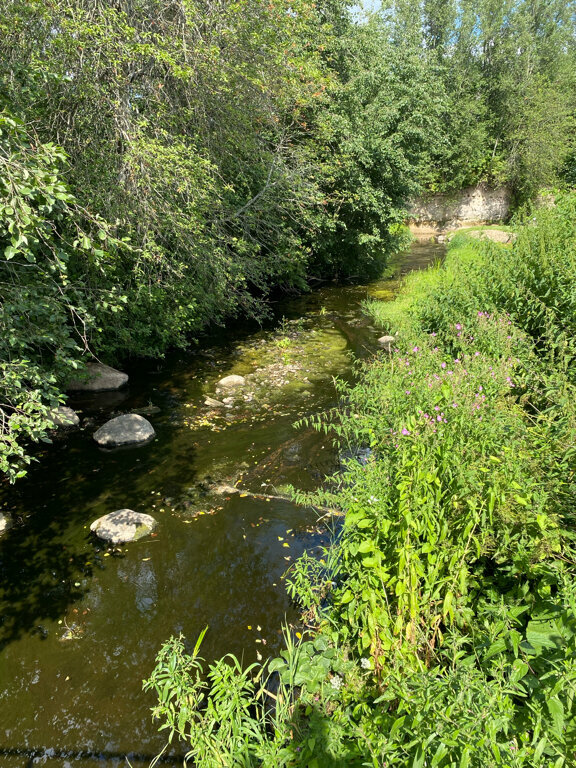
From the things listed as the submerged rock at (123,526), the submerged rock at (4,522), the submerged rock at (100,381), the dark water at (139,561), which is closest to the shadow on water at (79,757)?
the dark water at (139,561)

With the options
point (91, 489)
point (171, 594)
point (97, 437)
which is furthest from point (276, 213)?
point (171, 594)

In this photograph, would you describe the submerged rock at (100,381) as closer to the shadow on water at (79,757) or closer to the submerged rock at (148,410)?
the submerged rock at (148,410)

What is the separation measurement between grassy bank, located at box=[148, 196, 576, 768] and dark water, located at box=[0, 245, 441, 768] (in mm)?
600

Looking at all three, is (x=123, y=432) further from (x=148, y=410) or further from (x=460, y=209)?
(x=460, y=209)

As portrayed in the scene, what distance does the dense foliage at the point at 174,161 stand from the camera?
5305 millimetres

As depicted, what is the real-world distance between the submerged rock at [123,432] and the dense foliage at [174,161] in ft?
3.73

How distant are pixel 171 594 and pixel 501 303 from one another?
6667 mm

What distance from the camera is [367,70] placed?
637 inches

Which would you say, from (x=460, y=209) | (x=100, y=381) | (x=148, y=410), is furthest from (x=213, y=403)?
(x=460, y=209)

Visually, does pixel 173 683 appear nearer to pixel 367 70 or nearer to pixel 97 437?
pixel 97 437

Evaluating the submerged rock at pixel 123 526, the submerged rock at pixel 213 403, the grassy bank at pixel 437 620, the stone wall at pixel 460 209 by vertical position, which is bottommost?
the submerged rock at pixel 123 526

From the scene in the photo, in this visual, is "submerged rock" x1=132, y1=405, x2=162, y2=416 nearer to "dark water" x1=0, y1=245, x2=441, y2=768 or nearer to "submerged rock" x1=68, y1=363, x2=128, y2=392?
"dark water" x1=0, y1=245, x2=441, y2=768

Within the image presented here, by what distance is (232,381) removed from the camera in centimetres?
1029

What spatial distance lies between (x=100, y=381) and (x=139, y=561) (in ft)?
18.7
